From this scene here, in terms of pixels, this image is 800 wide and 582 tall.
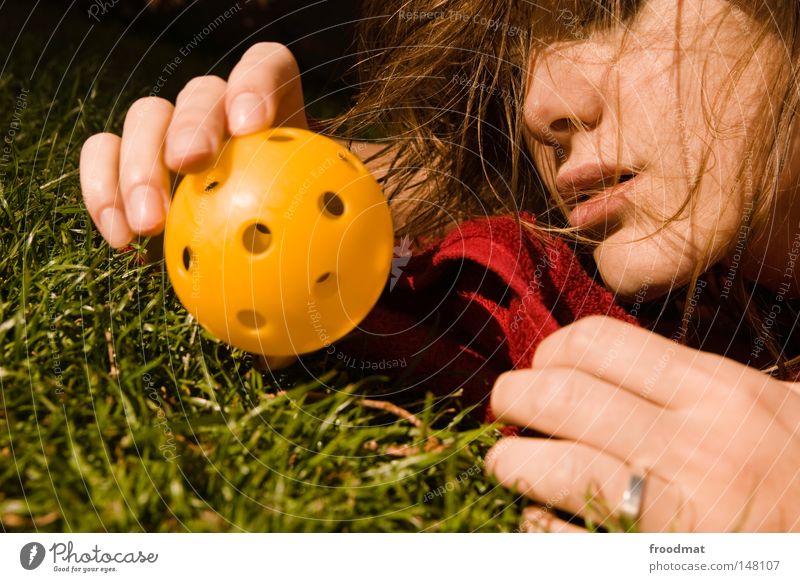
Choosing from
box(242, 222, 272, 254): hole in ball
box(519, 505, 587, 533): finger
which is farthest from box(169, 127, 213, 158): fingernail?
box(519, 505, 587, 533): finger

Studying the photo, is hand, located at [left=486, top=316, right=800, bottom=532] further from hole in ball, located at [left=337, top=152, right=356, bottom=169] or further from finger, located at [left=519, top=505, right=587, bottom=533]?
hole in ball, located at [left=337, top=152, right=356, bottom=169]

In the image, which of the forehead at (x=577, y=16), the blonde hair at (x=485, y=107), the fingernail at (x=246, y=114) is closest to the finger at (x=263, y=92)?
the fingernail at (x=246, y=114)

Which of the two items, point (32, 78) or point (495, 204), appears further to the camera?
point (32, 78)

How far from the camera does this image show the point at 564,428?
913 millimetres

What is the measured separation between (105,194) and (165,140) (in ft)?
0.35

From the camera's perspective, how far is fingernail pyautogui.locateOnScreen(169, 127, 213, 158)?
2.87 ft

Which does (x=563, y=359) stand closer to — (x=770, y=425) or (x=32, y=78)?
(x=770, y=425)

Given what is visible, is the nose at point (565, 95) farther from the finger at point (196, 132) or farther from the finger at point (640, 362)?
the finger at point (196, 132)

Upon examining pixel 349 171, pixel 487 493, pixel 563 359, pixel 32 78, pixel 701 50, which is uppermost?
pixel 32 78

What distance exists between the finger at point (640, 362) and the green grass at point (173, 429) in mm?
148

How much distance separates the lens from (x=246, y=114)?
0.93m

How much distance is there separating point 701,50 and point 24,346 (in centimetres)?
104

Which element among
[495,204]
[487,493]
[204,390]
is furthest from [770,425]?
[495,204]
